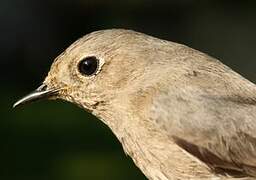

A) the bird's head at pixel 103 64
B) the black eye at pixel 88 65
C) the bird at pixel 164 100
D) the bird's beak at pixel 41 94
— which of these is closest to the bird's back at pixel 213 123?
the bird at pixel 164 100

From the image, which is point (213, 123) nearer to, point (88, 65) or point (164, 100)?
point (164, 100)

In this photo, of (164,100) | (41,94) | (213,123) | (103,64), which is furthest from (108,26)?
(213,123)

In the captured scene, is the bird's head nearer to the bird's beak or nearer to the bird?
the bird

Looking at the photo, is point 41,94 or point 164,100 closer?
point 164,100

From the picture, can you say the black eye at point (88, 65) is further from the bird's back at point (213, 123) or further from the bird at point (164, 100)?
the bird's back at point (213, 123)

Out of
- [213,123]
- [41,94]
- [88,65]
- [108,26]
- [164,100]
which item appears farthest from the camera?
[108,26]

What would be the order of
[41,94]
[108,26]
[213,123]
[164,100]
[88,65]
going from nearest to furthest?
[213,123], [164,100], [88,65], [41,94], [108,26]

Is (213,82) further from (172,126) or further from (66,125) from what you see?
(66,125)

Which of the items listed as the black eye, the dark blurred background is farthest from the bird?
the dark blurred background
